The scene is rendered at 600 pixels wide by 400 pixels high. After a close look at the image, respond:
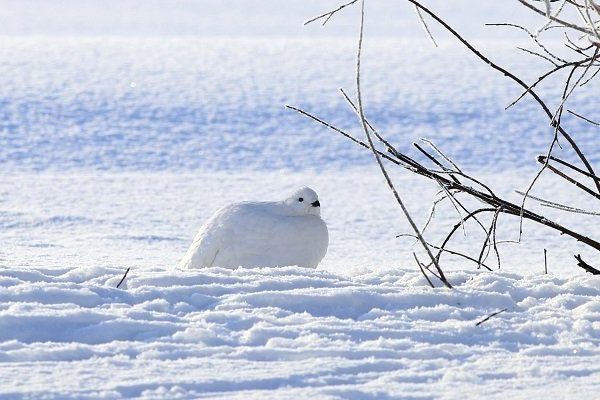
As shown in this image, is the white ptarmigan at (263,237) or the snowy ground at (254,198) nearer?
the snowy ground at (254,198)

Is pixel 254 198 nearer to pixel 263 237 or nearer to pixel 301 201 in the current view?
pixel 301 201

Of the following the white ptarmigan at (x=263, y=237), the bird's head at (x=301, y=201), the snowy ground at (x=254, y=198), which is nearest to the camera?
the snowy ground at (x=254, y=198)

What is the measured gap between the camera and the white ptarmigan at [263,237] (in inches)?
161

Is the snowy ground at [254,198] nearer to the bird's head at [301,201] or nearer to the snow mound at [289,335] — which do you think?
the snow mound at [289,335]

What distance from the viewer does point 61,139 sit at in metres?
11.1

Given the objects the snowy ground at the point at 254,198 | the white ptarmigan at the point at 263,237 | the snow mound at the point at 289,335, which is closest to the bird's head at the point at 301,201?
the white ptarmigan at the point at 263,237

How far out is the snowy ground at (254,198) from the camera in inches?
94.4

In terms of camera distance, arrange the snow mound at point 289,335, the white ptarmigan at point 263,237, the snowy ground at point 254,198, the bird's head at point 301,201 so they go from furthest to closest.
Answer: the bird's head at point 301,201 → the white ptarmigan at point 263,237 → the snowy ground at point 254,198 → the snow mound at point 289,335

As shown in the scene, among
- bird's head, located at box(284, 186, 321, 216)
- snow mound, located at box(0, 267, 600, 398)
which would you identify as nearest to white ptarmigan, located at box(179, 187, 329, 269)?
bird's head, located at box(284, 186, 321, 216)

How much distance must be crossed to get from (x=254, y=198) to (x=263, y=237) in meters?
4.75

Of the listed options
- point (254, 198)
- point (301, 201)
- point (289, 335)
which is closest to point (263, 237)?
point (301, 201)

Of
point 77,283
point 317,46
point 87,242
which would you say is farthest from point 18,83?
point 77,283

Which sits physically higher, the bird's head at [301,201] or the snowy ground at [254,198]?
the bird's head at [301,201]

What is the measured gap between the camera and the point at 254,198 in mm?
8852
